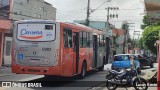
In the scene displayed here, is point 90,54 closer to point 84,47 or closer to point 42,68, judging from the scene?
point 84,47

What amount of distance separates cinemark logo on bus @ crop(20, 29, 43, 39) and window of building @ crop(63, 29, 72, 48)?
115 centimetres

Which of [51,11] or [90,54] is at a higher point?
[51,11]

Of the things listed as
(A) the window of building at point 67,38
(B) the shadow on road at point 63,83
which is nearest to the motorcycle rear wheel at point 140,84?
(B) the shadow on road at point 63,83

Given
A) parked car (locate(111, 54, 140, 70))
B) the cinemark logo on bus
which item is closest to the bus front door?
the cinemark logo on bus

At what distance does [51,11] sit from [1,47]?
54.3 metres

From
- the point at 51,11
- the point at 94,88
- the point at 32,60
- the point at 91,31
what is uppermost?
the point at 51,11

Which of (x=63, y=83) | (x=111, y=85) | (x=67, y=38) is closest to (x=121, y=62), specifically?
(x=63, y=83)

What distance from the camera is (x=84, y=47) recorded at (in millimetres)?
18781

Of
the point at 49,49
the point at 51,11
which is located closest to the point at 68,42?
the point at 49,49

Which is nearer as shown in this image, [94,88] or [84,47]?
[94,88]

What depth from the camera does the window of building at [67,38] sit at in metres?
15.4

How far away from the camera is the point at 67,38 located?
620 inches

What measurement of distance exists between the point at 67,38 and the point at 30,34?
1.76m

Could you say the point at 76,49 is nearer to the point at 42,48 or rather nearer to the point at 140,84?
the point at 42,48
